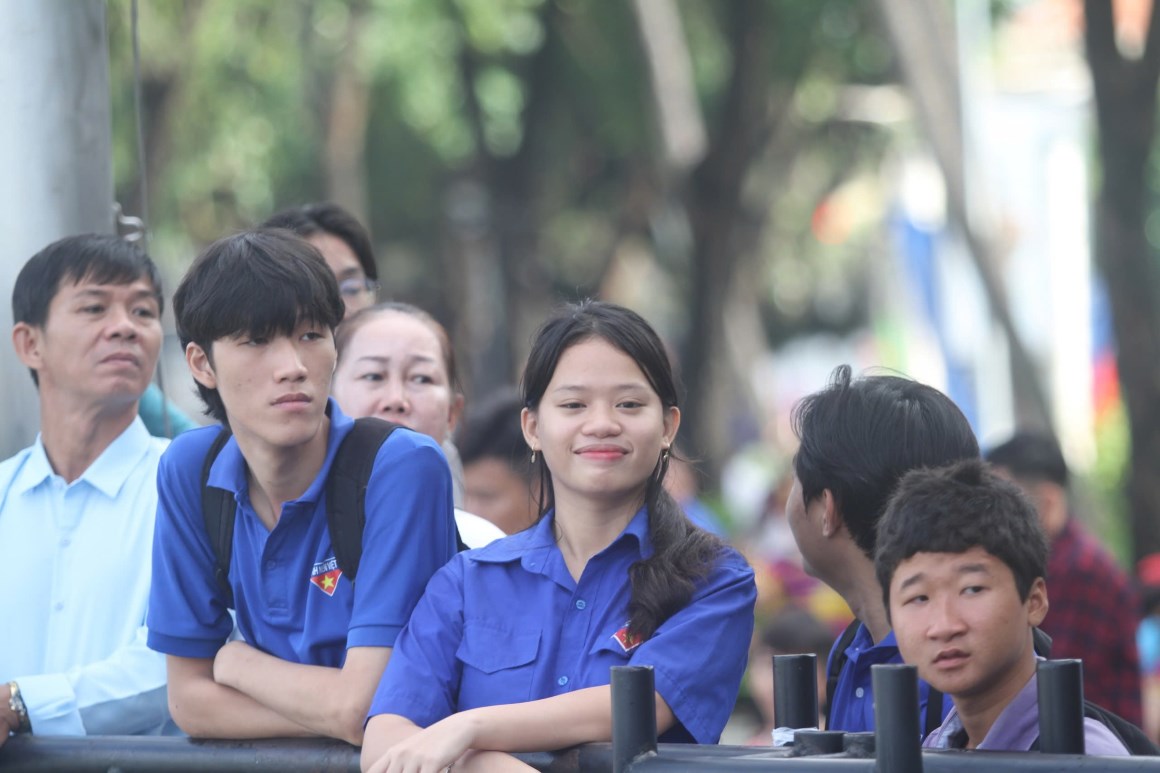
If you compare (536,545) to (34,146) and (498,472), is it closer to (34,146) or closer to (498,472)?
(34,146)

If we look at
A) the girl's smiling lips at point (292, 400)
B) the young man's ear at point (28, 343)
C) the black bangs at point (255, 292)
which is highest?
the young man's ear at point (28, 343)

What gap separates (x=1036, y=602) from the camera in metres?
2.43

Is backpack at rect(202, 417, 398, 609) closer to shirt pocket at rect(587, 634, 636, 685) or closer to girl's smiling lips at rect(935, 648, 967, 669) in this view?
shirt pocket at rect(587, 634, 636, 685)

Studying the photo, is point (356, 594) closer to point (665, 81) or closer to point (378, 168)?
point (665, 81)

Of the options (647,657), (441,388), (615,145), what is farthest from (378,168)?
(647,657)

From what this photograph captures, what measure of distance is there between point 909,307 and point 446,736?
90.1ft

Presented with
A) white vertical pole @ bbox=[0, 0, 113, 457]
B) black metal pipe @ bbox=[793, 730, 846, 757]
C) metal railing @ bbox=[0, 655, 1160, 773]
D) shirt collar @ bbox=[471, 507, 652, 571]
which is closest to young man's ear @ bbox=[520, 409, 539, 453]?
shirt collar @ bbox=[471, 507, 652, 571]

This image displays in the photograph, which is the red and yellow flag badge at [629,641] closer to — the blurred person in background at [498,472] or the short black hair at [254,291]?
the short black hair at [254,291]

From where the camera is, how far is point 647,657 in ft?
8.97

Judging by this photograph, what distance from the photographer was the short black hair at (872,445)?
9.91 ft

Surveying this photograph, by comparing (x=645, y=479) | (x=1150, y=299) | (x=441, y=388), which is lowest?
(x=645, y=479)

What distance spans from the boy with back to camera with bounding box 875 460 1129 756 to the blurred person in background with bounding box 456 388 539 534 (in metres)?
2.71

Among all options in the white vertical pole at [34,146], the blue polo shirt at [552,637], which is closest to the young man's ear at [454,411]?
the white vertical pole at [34,146]

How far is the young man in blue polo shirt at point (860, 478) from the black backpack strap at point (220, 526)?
1049 mm
